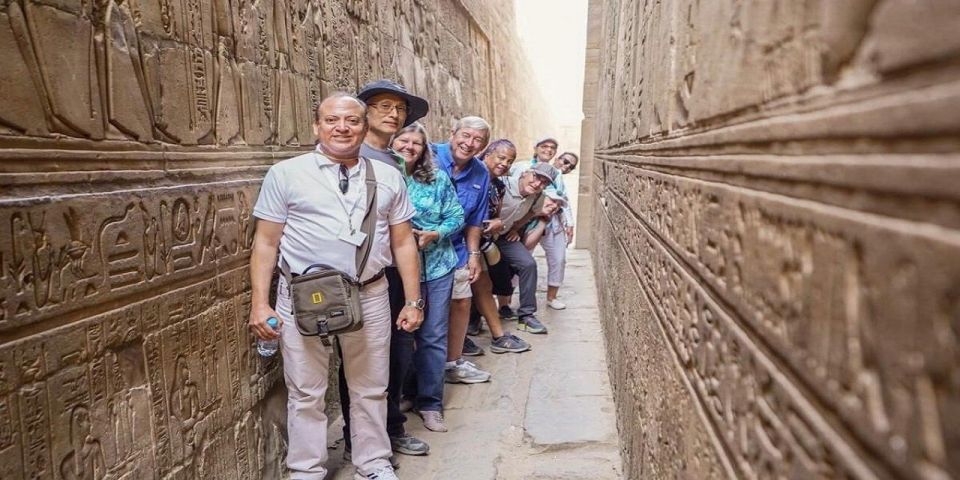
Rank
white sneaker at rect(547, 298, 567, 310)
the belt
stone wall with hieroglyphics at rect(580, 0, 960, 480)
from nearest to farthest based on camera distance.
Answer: stone wall with hieroglyphics at rect(580, 0, 960, 480), the belt, white sneaker at rect(547, 298, 567, 310)

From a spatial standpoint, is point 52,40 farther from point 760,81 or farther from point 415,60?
point 415,60

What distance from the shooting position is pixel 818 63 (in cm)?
85

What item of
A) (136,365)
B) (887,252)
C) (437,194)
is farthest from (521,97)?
(887,252)

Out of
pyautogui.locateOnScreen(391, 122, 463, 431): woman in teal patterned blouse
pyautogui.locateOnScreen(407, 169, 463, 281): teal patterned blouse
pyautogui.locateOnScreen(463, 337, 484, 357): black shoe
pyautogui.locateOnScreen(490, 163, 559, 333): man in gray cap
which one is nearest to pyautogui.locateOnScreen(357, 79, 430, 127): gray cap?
pyautogui.locateOnScreen(391, 122, 463, 431): woman in teal patterned blouse

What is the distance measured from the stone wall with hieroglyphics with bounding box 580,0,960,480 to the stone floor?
193 cm

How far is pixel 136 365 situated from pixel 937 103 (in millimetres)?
2449

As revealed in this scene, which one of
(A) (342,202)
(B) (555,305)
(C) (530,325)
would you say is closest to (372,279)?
(A) (342,202)

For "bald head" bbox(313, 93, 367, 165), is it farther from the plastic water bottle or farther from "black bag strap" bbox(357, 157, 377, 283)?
the plastic water bottle

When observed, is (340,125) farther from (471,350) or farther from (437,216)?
(471,350)

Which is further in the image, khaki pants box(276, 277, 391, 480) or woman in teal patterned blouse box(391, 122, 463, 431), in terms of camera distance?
woman in teal patterned blouse box(391, 122, 463, 431)

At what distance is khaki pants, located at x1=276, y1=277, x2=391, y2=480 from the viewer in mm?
3014

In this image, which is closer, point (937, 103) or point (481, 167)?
point (937, 103)

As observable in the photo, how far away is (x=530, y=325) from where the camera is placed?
6.07 metres

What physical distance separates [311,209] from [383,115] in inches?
34.3
